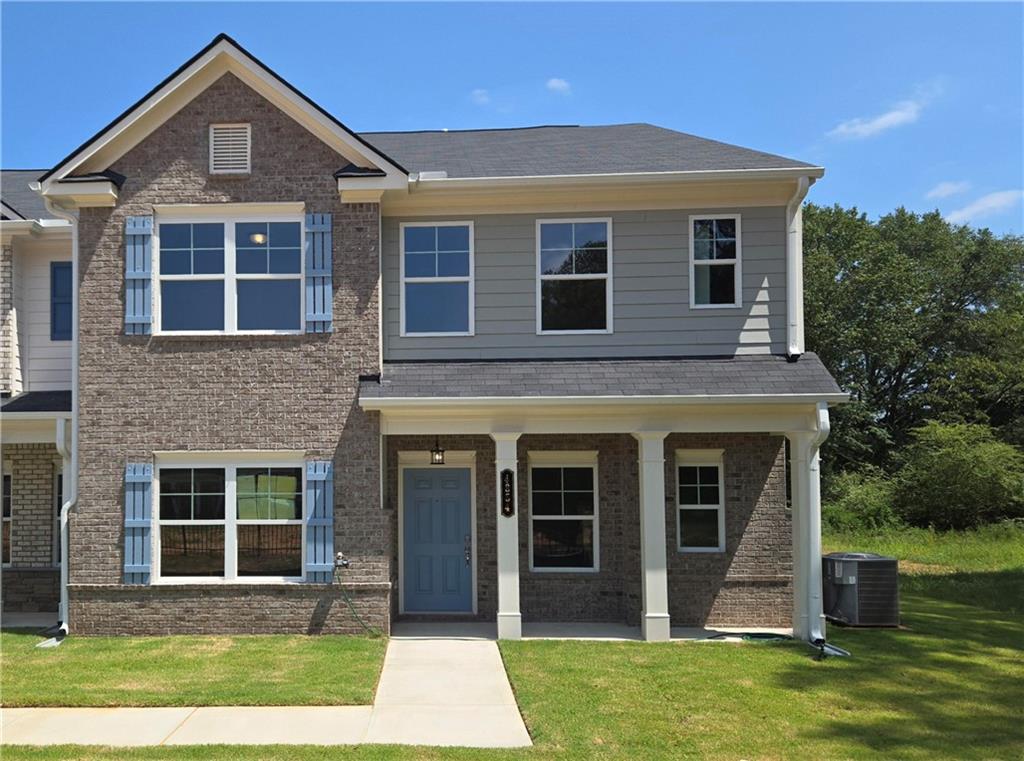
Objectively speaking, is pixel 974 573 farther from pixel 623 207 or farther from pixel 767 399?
pixel 623 207

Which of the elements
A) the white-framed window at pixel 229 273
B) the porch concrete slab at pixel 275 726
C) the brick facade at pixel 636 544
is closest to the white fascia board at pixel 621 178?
the white-framed window at pixel 229 273

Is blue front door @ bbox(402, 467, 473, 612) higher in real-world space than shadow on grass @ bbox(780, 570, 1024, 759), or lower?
higher

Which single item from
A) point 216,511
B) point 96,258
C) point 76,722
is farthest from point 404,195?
point 76,722

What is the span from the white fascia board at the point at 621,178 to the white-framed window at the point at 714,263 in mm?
698

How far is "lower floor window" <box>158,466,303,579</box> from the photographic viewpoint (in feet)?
34.9

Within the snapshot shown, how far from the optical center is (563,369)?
36.2ft

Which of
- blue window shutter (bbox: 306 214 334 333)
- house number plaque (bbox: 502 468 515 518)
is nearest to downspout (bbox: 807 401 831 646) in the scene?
house number plaque (bbox: 502 468 515 518)

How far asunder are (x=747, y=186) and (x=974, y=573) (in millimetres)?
11112

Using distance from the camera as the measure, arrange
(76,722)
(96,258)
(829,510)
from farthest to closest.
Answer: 1. (829,510)
2. (96,258)
3. (76,722)

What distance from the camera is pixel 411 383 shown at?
35.3ft

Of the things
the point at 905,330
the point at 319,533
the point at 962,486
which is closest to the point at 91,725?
the point at 319,533

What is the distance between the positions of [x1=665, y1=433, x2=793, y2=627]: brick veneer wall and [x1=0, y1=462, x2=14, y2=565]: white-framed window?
10.5 meters

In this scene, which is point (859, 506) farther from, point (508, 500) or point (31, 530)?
point (31, 530)

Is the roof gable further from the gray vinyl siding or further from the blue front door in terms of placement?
the blue front door
